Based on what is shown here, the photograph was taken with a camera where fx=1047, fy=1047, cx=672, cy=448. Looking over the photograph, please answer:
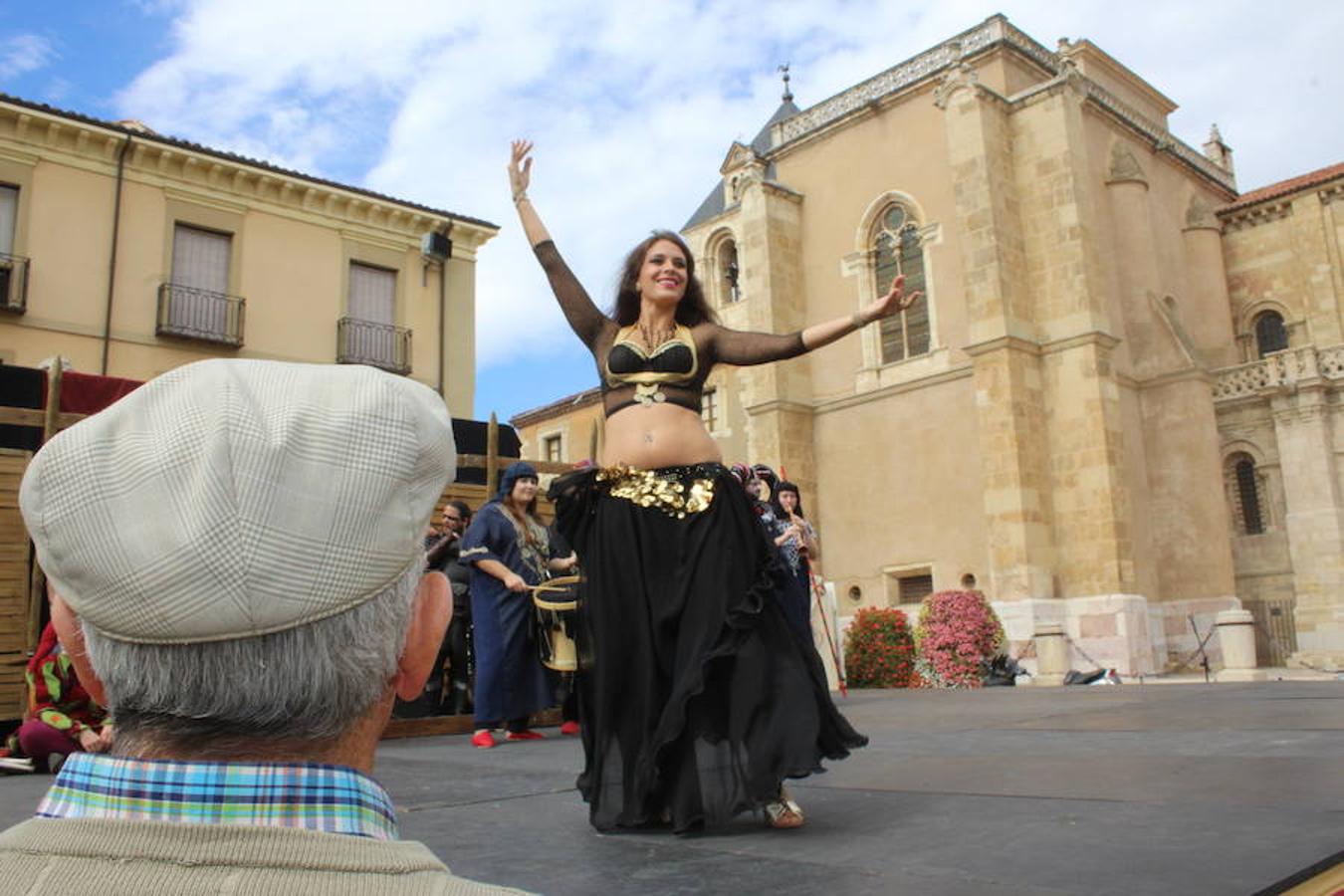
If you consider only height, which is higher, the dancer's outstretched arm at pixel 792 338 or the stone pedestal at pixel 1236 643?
the dancer's outstretched arm at pixel 792 338

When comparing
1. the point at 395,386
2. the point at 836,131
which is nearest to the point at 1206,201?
the point at 836,131

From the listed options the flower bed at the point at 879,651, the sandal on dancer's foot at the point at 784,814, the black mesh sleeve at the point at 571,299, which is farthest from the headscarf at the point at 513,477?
the flower bed at the point at 879,651

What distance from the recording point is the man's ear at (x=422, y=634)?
43.0 inches

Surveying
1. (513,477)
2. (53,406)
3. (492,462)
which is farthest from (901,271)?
(53,406)

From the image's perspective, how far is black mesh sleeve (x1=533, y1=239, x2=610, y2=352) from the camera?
3995 millimetres

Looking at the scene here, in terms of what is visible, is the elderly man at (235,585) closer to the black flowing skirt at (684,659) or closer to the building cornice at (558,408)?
the black flowing skirt at (684,659)

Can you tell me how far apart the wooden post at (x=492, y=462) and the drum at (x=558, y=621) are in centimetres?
286

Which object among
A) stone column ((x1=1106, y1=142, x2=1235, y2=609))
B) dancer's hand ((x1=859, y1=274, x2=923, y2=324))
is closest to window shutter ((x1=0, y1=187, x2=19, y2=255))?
dancer's hand ((x1=859, y1=274, x2=923, y2=324))

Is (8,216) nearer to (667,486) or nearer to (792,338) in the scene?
(667,486)

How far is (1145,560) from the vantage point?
21.3 meters

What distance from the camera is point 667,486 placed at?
141 inches

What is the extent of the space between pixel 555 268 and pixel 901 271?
68.6 feet

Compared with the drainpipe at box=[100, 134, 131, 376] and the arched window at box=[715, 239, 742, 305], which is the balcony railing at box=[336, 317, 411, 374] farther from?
the arched window at box=[715, 239, 742, 305]

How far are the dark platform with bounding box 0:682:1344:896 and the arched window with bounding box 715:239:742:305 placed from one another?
28.8 meters
